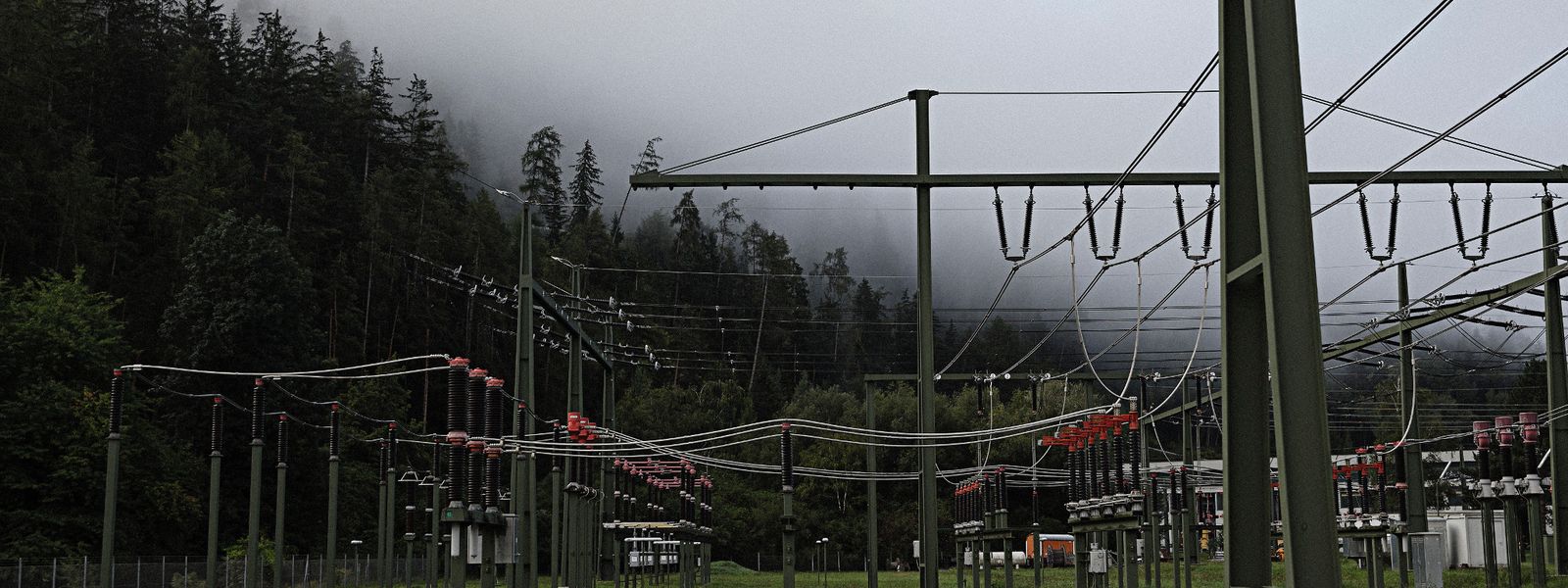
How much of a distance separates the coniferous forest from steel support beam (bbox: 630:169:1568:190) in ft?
79.7

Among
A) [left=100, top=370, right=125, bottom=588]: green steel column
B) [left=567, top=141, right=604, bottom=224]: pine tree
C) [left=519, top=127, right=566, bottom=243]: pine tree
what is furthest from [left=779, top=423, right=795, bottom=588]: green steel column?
[left=519, top=127, right=566, bottom=243]: pine tree

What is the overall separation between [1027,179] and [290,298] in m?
53.3

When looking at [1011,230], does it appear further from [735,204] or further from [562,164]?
[562,164]

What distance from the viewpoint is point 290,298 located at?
6312 cm

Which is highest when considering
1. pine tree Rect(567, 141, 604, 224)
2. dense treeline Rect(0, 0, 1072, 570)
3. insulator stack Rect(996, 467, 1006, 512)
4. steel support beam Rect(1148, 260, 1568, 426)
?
pine tree Rect(567, 141, 604, 224)

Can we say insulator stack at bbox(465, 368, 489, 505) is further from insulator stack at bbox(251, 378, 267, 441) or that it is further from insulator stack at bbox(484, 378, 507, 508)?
insulator stack at bbox(251, 378, 267, 441)

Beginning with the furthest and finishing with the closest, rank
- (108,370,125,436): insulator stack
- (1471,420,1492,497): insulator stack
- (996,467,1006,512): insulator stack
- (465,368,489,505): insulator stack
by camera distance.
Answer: (996,467,1006,512): insulator stack → (108,370,125,436): insulator stack → (1471,420,1492,497): insulator stack → (465,368,489,505): insulator stack

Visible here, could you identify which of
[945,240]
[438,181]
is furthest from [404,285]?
[945,240]

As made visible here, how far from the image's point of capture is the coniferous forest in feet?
174

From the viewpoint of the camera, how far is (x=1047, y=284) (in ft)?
290

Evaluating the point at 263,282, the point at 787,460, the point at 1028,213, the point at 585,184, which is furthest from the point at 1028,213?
the point at 585,184

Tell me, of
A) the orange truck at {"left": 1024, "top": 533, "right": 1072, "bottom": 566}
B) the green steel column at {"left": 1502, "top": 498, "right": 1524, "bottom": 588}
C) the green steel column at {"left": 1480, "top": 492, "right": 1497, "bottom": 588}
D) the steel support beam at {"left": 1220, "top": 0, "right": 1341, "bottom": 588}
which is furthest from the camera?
the orange truck at {"left": 1024, "top": 533, "right": 1072, "bottom": 566}

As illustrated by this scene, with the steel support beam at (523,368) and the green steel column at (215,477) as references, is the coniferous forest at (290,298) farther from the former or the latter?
the steel support beam at (523,368)

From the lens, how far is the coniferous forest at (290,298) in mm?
52906
